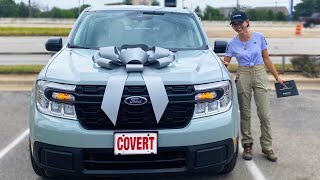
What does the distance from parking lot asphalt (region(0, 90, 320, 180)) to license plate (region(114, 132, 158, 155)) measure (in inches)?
34.0

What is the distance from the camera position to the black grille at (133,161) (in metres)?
3.24

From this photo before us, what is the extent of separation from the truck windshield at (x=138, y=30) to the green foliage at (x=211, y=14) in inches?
1847

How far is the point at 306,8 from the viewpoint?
42.9 m

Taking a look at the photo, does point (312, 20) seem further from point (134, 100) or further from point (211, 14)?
point (134, 100)

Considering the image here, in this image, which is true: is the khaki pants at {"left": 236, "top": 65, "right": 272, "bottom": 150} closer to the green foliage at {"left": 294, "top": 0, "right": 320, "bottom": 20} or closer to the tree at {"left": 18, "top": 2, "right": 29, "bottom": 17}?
the green foliage at {"left": 294, "top": 0, "right": 320, "bottom": 20}

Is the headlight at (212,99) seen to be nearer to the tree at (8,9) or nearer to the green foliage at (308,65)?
the green foliage at (308,65)

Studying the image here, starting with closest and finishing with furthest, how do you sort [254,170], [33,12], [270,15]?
[254,170] < [270,15] < [33,12]

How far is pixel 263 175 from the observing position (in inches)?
166

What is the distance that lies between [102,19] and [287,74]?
289 inches

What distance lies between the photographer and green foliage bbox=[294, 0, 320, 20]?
4101 centimetres

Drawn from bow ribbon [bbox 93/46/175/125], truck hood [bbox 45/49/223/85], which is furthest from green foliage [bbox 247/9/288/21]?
bow ribbon [bbox 93/46/175/125]

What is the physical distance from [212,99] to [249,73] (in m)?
1.34

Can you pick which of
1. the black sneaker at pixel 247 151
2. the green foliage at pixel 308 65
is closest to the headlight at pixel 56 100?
the black sneaker at pixel 247 151

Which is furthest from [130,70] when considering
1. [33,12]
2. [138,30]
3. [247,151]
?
[33,12]
